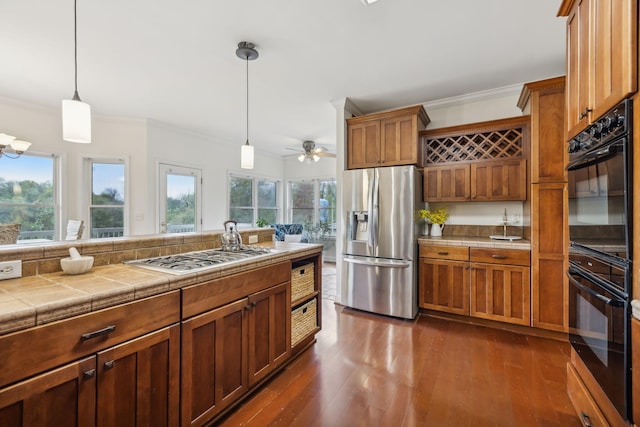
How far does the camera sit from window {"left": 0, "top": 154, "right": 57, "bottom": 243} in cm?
362

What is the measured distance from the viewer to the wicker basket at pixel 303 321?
2334mm

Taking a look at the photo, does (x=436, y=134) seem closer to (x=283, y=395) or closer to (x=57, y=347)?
(x=283, y=395)

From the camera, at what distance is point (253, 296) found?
6.03 feet

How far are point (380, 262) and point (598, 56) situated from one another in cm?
245

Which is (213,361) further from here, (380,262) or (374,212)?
(374,212)

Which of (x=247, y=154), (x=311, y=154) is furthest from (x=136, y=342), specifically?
(x=311, y=154)

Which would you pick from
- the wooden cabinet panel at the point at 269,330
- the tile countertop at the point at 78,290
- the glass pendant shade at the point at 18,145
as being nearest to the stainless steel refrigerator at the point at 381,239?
the wooden cabinet panel at the point at 269,330

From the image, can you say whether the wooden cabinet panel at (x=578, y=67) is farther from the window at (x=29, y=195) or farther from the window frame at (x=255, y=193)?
the window at (x=29, y=195)

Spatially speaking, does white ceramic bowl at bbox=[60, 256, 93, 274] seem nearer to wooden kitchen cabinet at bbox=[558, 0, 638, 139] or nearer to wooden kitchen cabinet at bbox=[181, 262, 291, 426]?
wooden kitchen cabinet at bbox=[181, 262, 291, 426]

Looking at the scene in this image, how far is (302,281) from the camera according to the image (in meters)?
2.45

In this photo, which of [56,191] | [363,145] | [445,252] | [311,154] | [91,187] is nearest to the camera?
[445,252]

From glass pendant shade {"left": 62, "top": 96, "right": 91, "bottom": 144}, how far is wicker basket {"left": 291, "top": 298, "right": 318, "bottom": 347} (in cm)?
185

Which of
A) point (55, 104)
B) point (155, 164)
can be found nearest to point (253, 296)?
point (155, 164)

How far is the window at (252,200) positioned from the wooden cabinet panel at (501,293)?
15.6ft
